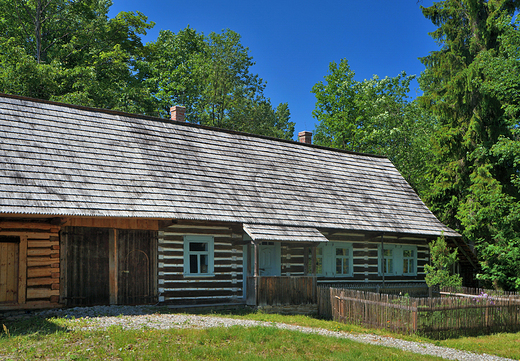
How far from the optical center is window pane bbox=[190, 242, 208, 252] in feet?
60.8

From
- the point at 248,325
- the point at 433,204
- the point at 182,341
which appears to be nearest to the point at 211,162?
the point at 248,325

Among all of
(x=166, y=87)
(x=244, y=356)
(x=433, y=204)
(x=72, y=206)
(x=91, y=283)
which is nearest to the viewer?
(x=244, y=356)

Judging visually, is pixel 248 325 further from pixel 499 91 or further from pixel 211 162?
pixel 499 91

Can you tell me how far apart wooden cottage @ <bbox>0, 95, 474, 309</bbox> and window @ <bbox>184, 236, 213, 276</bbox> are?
5 cm

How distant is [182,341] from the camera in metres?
11.1

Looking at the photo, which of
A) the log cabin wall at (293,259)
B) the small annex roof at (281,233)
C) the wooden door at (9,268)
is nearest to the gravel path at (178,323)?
the wooden door at (9,268)

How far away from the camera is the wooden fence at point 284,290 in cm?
1752

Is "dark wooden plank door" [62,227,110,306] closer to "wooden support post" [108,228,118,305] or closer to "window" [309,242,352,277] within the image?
"wooden support post" [108,228,118,305]

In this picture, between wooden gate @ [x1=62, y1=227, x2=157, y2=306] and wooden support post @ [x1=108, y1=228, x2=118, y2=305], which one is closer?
wooden gate @ [x1=62, y1=227, x2=157, y2=306]

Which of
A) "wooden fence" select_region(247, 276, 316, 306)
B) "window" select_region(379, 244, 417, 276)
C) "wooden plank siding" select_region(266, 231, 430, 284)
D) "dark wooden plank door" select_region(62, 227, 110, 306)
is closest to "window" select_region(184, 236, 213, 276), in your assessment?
"wooden fence" select_region(247, 276, 316, 306)

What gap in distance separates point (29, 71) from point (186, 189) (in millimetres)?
14894

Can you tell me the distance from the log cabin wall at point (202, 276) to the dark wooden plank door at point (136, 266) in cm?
29

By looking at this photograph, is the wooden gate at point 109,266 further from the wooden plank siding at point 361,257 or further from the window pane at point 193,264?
the wooden plank siding at point 361,257

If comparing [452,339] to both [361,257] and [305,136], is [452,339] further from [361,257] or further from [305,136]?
[305,136]
